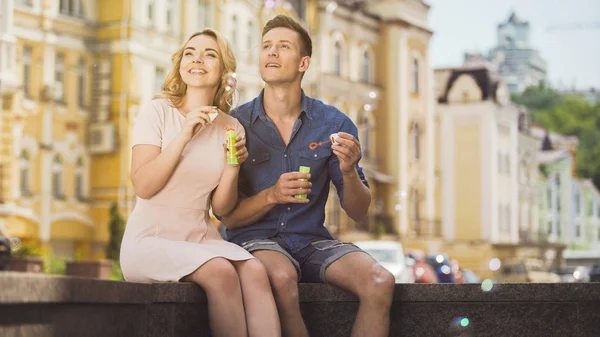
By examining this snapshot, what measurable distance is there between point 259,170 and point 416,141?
5126 cm

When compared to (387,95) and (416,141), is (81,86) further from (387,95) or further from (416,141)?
(416,141)

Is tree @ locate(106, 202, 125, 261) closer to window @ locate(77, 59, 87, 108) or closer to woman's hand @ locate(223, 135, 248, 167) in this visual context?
window @ locate(77, 59, 87, 108)

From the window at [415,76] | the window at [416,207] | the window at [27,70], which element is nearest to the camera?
the window at [27,70]

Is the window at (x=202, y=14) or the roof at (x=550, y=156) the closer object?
the window at (x=202, y=14)

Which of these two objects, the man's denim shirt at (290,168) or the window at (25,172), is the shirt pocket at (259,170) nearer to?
the man's denim shirt at (290,168)

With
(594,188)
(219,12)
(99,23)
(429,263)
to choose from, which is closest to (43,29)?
(99,23)

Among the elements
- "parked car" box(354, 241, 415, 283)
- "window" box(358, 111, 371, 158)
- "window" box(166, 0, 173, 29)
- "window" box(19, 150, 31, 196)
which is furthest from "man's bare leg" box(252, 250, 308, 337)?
"window" box(358, 111, 371, 158)

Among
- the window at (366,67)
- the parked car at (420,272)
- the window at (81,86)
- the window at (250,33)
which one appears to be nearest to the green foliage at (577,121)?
the window at (366,67)

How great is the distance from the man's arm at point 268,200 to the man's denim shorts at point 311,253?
4.7 inches

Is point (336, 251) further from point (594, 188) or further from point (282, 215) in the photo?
point (594, 188)

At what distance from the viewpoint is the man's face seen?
604cm

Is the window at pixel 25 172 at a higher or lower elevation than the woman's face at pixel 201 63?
higher

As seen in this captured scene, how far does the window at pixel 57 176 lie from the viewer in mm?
35844

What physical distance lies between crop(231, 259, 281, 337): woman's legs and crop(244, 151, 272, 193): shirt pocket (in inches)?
28.3
